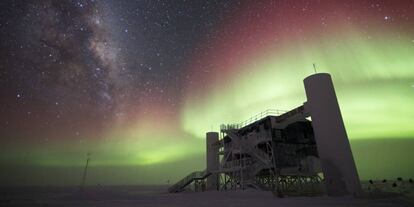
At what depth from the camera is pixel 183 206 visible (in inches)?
675

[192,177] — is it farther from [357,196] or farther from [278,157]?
[357,196]

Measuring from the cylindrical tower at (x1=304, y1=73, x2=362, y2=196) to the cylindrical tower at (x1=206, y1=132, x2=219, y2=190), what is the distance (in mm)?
28431

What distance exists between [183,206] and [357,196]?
630 inches

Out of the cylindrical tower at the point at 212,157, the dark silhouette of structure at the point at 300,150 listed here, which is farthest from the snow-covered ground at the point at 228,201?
the cylindrical tower at the point at 212,157

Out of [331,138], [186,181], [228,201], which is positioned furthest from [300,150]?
[186,181]

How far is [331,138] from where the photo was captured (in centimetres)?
2608

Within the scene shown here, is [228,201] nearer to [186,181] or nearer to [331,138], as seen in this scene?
[331,138]

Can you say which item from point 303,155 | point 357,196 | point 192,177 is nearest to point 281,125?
point 303,155

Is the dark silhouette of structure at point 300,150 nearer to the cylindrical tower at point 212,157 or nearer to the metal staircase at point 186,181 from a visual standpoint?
the metal staircase at point 186,181

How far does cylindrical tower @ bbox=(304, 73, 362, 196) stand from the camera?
2465 cm

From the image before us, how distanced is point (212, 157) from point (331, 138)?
32.4 metres

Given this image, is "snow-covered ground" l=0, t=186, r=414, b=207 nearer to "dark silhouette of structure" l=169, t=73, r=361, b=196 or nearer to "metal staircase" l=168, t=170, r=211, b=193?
"dark silhouette of structure" l=169, t=73, r=361, b=196

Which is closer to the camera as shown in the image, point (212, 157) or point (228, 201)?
point (228, 201)

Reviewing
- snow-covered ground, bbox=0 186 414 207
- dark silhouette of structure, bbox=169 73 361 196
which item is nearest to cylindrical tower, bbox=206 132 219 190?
dark silhouette of structure, bbox=169 73 361 196
